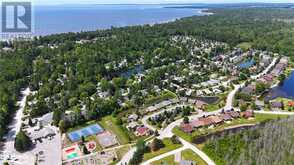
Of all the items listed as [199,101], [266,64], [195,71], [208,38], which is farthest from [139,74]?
[208,38]

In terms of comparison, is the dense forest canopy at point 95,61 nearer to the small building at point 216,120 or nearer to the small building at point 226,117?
the small building at point 216,120

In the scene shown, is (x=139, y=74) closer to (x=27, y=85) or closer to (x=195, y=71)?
(x=195, y=71)

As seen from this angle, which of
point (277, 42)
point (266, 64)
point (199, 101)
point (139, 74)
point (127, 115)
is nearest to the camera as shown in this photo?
point (127, 115)

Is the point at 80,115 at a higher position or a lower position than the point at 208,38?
lower

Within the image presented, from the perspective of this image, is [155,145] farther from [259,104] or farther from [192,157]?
[259,104]

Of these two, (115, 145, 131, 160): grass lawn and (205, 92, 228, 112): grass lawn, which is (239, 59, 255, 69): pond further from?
(115, 145, 131, 160): grass lawn

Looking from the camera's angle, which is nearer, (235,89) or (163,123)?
(163,123)
